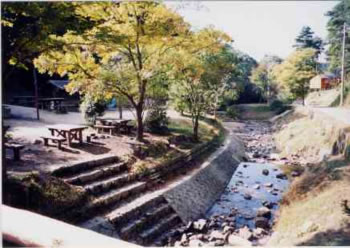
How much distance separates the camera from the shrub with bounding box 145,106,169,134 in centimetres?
762

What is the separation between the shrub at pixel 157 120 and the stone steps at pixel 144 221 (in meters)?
2.46

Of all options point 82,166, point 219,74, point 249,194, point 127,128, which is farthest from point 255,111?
point 82,166

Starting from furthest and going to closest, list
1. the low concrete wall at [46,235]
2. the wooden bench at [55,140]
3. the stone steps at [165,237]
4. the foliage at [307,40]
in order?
the wooden bench at [55,140]
the stone steps at [165,237]
the foliage at [307,40]
the low concrete wall at [46,235]

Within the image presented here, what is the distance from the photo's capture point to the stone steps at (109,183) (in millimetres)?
4797

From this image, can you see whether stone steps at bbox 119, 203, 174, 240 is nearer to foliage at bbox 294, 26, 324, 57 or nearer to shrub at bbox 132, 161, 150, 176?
shrub at bbox 132, 161, 150, 176

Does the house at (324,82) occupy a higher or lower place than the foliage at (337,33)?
lower

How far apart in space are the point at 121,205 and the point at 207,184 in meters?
2.29

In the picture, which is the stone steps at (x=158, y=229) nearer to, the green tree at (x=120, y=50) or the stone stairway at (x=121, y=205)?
the stone stairway at (x=121, y=205)

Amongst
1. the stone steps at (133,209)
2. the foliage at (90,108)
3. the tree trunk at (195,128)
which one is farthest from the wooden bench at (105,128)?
the stone steps at (133,209)

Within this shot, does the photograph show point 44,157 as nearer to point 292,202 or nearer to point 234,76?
point 234,76

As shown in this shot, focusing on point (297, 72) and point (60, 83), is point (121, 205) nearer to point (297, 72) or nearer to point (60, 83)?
point (60, 83)

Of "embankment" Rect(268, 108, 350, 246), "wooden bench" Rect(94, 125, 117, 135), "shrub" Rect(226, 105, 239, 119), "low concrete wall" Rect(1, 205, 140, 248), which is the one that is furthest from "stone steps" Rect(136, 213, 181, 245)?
"wooden bench" Rect(94, 125, 117, 135)

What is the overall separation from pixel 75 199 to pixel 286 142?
4.28 m

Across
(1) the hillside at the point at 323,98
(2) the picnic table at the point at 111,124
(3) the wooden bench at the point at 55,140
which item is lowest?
(3) the wooden bench at the point at 55,140
